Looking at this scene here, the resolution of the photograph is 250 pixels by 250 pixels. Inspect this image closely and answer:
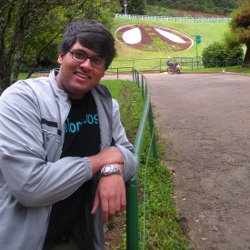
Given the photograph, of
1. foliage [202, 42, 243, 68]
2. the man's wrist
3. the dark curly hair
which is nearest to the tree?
the dark curly hair

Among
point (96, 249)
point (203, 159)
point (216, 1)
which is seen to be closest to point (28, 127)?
point (96, 249)

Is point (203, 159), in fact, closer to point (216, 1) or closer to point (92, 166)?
point (92, 166)

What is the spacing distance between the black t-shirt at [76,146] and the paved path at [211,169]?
2068 mm

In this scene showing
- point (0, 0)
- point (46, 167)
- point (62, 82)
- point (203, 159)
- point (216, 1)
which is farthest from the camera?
point (216, 1)

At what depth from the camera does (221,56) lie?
102 ft

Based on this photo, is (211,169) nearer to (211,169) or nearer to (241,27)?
(211,169)

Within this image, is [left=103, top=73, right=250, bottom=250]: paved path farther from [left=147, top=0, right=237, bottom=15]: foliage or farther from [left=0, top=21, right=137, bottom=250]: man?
[left=147, top=0, right=237, bottom=15]: foliage

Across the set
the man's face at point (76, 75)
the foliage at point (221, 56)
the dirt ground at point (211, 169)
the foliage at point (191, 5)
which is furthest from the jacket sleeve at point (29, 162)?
the foliage at point (191, 5)

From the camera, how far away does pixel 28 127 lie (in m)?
1.58

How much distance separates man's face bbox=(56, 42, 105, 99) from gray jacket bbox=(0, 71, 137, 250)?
0.07 meters

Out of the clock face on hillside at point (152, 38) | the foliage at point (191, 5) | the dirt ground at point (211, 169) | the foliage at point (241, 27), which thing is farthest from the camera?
the foliage at point (191, 5)

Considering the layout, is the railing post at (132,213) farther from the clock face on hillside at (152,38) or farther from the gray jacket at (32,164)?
the clock face on hillside at (152,38)

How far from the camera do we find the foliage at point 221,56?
A: 101 ft

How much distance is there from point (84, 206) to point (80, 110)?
0.48 metres
